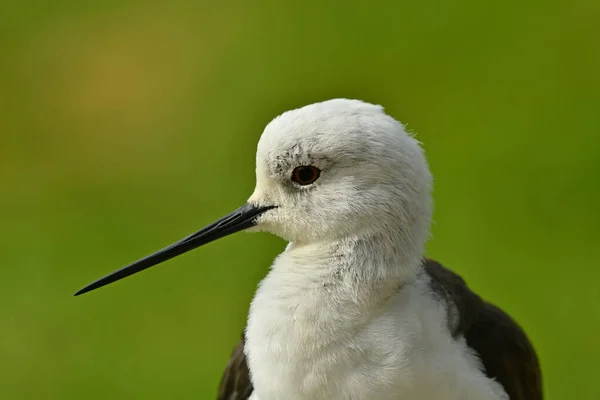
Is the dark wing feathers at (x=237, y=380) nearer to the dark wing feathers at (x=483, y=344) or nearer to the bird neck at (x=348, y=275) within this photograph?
the dark wing feathers at (x=483, y=344)

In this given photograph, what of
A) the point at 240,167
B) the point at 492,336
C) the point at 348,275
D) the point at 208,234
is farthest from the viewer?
the point at 240,167

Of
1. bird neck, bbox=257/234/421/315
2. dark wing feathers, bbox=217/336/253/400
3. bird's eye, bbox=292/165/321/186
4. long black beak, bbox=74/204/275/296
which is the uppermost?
bird's eye, bbox=292/165/321/186

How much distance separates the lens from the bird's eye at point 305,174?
1.16 metres

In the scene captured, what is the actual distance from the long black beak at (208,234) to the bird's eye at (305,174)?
0.18 ft

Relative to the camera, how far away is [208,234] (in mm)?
1237

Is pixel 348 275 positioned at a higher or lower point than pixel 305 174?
lower

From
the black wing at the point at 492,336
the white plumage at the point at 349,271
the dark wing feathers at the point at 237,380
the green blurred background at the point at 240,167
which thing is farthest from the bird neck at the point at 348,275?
the green blurred background at the point at 240,167

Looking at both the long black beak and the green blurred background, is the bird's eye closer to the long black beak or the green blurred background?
the long black beak

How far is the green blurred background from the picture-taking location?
8.08 feet

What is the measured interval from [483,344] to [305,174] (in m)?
0.36

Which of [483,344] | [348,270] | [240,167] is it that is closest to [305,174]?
[348,270]

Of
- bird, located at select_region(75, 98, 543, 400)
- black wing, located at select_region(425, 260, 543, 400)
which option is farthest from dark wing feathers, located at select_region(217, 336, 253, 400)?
black wing, located at select_region(425, 260, 543, 400)

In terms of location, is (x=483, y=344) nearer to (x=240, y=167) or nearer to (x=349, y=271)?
(x=349, y=271)

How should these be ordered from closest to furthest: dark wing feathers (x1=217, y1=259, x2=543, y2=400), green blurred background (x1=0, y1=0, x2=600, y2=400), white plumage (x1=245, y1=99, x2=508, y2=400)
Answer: white plumage (x1=245, y1=99, x2=508, y2=400) → dark wing feathers (x1=217, y1=259, x2=543, y2=400) → green blurred background (x1=0, y1=0, x2=600, y2=400)
